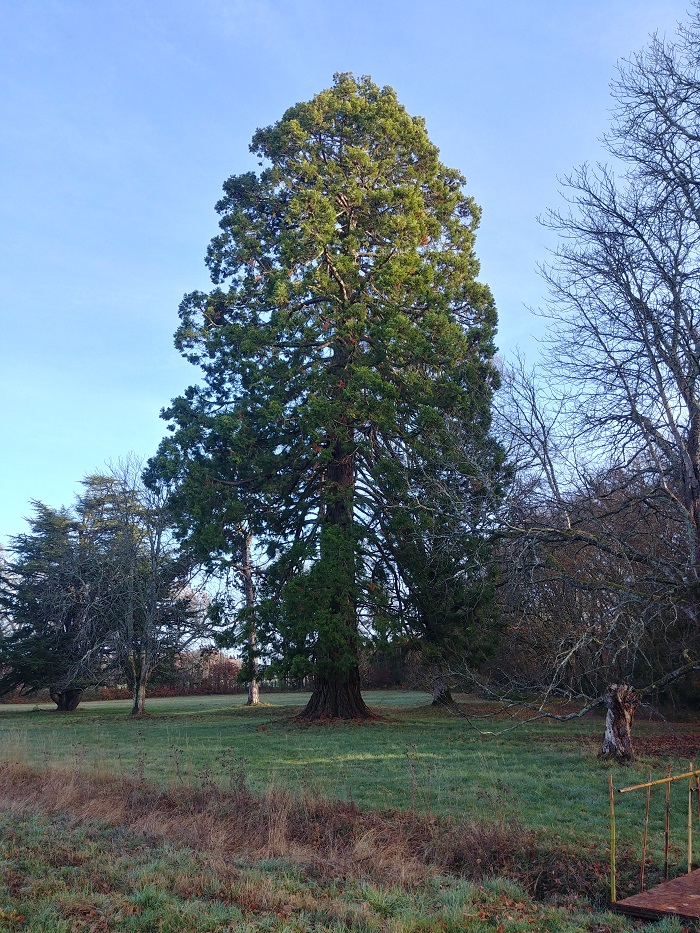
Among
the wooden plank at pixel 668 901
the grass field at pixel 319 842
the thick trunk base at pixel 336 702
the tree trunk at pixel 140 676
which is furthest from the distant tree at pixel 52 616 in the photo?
the wooden plank at pixel 668 901

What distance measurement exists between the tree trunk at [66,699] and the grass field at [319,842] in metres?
23.6

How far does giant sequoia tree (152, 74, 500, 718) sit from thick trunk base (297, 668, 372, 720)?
0.19 feet

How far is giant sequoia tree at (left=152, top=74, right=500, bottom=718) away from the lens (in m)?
20.3

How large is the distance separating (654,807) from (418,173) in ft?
66.5

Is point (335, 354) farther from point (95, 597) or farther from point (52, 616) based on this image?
point (52, 616)

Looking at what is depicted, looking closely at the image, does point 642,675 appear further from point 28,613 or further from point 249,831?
point 28,613

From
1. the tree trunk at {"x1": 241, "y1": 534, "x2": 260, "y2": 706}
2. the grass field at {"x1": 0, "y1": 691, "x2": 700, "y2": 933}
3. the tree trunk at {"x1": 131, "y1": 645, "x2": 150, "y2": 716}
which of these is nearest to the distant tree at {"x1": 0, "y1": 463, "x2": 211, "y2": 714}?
the tree trunk at {"x1": 131, "y1": 645, "x2": 150, "y2": 716}

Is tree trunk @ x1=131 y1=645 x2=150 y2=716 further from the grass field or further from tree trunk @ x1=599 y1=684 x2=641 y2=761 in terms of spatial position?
tree trunk @ x1=599 y1=684 x2=641 y2=761

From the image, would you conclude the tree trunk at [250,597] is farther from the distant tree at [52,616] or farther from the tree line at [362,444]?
the distant tree at [52,616]

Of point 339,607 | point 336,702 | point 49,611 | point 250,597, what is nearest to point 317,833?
point 339,607

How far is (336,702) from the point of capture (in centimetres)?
2225

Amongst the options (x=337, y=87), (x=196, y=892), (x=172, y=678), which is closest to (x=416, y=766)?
(x=196, y=892)

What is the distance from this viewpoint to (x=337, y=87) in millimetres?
24812

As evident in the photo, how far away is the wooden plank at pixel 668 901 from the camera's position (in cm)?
593
